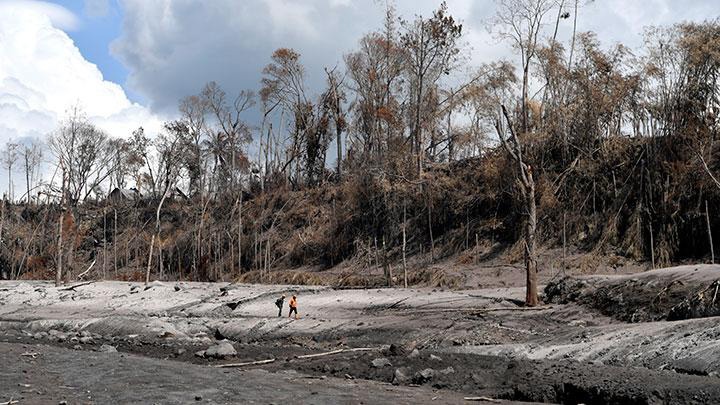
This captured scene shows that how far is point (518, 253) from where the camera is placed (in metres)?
32.1

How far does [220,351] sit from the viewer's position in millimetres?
19016

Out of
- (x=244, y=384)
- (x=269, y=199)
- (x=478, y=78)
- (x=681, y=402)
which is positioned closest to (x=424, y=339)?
(x=244, y=384)

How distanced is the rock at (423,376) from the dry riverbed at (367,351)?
48 millimetres

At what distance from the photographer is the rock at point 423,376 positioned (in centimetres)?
1451

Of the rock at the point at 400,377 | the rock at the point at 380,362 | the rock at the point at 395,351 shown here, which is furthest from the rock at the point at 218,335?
the rock at the point at 400,377

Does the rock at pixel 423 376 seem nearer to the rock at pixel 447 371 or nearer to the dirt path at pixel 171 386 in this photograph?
the rock at pixel 447 371

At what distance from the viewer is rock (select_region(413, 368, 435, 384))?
47.6 feet

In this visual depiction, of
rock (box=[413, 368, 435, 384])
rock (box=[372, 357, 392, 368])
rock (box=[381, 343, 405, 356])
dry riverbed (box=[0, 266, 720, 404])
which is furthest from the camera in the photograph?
rock (box=[381, 343, 405, 356])

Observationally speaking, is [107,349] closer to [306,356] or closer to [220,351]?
[220,351]

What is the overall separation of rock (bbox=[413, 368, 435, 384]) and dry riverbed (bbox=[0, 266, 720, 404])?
48mm

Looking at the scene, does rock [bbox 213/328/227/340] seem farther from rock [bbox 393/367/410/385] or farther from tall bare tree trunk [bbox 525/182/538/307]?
tall bare tree trunk [bbox 525/182/538/307]

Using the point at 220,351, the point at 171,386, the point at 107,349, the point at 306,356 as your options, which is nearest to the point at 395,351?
the point at 306,356

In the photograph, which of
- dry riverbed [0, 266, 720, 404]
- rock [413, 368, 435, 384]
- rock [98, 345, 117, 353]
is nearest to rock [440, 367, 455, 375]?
dry riverbed [0, 266, 720, 404]

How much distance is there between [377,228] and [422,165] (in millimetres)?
4712
